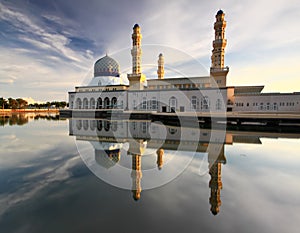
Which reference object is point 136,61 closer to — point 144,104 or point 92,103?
point 144,104

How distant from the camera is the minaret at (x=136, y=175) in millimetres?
5107

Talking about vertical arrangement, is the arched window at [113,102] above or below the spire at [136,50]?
below

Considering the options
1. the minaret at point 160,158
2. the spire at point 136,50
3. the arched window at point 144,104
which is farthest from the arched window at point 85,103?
the minaret at point 160,158

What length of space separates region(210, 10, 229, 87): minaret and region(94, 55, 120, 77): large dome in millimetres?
30752

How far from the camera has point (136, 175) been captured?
21.2 ft

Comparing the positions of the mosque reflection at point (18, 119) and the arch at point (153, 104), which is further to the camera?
the arch at point (153, 104)

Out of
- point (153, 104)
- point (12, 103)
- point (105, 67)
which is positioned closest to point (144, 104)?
point (153, 104)

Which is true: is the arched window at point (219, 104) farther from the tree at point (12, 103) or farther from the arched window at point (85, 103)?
the tree at point (12, 103)

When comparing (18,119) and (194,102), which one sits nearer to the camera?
(18,119)

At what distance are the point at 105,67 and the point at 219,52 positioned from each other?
3346 centimetres

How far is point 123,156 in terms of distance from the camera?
900cm

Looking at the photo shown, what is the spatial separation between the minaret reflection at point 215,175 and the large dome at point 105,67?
46634 mm

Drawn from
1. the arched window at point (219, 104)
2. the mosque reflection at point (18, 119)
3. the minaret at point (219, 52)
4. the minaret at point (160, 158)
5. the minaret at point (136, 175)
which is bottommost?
the minaret at point (136, 175)

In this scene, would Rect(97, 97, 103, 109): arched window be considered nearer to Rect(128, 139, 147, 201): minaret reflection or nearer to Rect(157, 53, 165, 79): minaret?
Rect(157, 53, 165, 79): minaret
